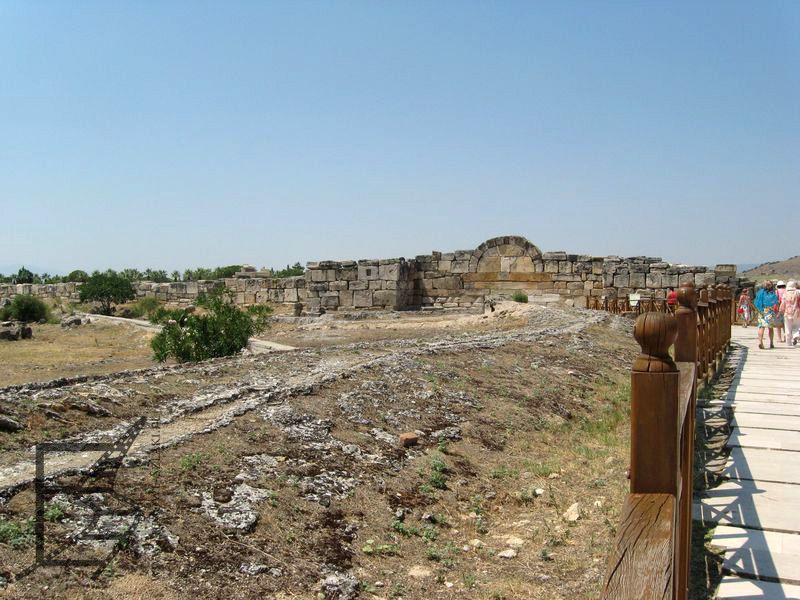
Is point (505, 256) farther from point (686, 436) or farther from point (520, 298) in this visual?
point (686, 436)

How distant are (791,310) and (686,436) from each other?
36.0 feet

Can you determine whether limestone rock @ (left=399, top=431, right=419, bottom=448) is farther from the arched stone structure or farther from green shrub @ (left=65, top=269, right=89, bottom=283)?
green shrub @ (left=65, top=269, right=89, bottom=283)

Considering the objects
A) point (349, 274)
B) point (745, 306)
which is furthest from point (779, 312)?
point (349, 274)

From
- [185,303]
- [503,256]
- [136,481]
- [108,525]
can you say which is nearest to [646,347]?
[108,525]

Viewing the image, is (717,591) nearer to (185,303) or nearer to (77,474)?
(77,474)

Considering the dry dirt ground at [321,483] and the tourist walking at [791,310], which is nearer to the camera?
the dry dirt ground at [321,483]

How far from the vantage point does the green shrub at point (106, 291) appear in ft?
85.1

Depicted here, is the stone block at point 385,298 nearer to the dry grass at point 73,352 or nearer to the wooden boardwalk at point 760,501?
the dry grass at point 73,352

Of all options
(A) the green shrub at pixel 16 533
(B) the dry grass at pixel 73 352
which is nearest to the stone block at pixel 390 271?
(B) the dry grass at pixel 73 352

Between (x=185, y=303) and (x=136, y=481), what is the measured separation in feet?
73.7

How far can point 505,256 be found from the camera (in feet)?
69.4

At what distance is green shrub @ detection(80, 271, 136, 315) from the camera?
26.0 m

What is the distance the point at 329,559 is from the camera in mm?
3738

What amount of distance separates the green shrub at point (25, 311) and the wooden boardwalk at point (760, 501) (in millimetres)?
23209
